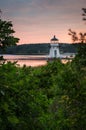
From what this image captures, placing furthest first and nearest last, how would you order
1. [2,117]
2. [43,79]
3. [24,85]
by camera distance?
[43,79] < [24,85] < [2,117]

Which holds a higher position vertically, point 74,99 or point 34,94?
point 34,94

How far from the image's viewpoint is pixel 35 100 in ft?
23.7

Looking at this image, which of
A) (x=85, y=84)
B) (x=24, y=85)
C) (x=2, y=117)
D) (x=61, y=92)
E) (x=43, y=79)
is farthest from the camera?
(x=43, y=79)

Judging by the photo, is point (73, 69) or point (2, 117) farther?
point (73, 69)

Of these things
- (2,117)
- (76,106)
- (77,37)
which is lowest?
(76,106)

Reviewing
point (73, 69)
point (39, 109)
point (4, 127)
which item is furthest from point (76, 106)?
point (4, 127)

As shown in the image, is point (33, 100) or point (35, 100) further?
point (35, 100)

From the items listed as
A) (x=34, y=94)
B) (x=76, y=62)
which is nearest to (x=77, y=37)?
(x=76, y=62)

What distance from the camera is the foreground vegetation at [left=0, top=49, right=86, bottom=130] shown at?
6414 mm

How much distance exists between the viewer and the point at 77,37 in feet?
36.9

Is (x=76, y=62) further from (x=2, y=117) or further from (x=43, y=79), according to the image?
(x=2, y=117)

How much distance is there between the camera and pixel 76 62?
1126 centimetres

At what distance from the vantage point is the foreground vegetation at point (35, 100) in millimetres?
6414

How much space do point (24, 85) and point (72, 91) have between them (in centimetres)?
405
